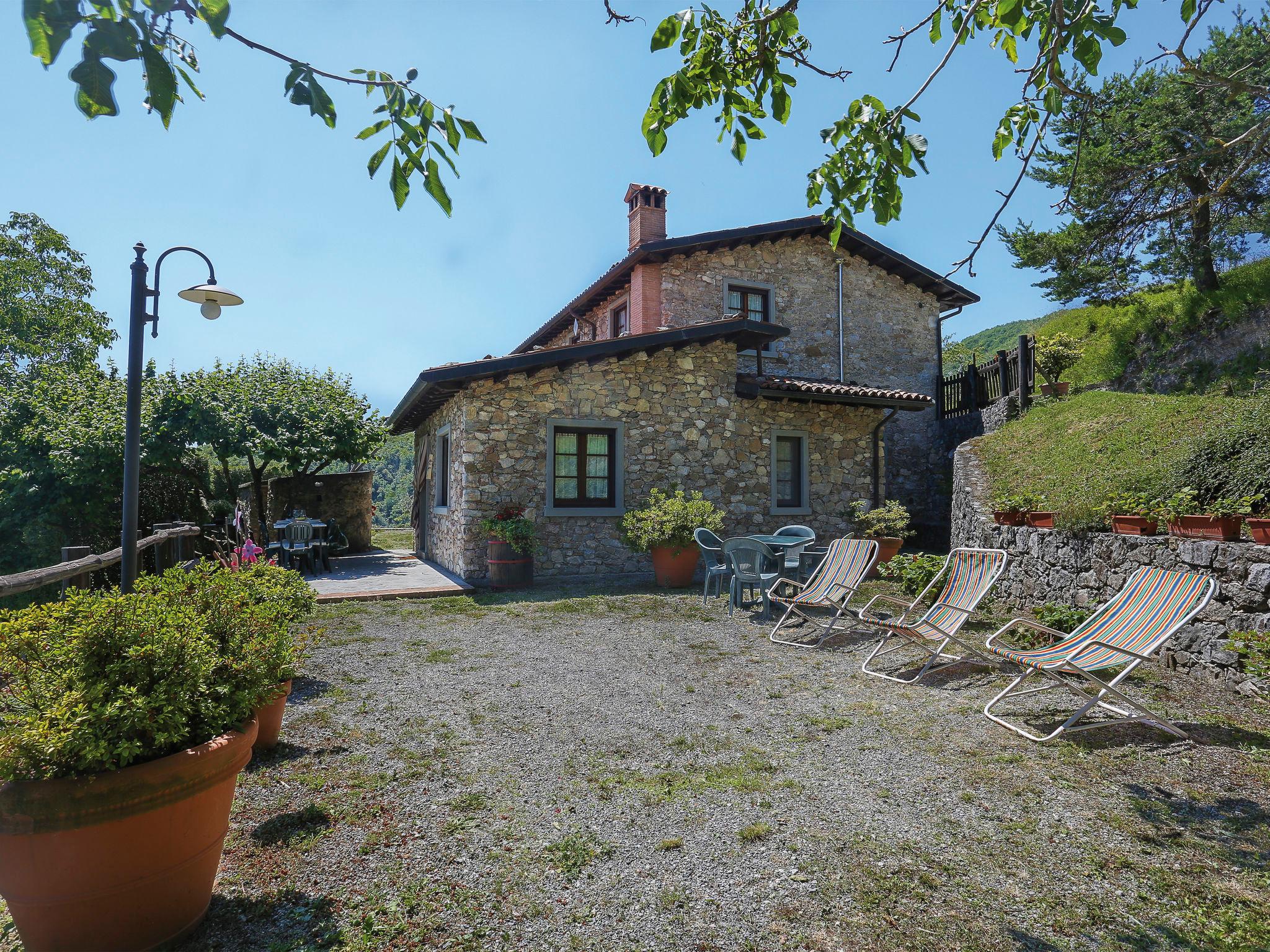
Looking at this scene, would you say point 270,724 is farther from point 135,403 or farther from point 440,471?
point 440,471

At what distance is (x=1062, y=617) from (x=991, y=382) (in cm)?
912

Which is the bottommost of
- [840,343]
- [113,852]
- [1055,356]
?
[113,852]

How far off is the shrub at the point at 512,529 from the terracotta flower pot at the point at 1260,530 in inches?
294

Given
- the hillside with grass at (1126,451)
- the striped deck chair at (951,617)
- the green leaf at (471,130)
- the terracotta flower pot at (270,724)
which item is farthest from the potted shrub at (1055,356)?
the terracotta flower pot at (270,724)

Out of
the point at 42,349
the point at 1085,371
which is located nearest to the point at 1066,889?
the point at 1085,371

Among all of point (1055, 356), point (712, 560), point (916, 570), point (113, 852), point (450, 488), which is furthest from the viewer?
point (1055, 356)

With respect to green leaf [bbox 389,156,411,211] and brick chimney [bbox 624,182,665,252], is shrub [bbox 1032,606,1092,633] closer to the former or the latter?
green leaf [bbox 389,156,411,211]

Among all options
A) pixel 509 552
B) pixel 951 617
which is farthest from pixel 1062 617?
pixel 509 552

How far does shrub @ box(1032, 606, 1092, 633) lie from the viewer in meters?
5.29

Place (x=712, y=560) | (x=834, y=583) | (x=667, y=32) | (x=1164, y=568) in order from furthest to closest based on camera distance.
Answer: (x=712, y=560), (x=834, y=583), (x=1164, y=568), (x=667, y=32)

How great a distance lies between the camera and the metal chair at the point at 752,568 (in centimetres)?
703

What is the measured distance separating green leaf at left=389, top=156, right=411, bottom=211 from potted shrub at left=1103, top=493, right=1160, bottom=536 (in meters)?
6.15

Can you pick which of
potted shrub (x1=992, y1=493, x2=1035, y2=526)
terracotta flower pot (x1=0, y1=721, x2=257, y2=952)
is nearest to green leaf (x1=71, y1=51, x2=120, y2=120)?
terracotta flower pot (x1=0, y1=721, x2=257, y2=952)

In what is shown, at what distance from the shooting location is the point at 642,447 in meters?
10.4
